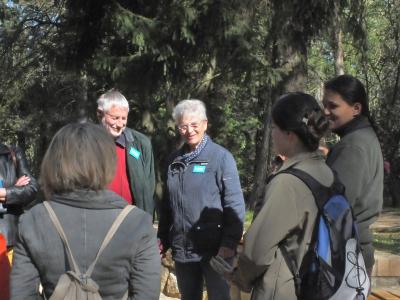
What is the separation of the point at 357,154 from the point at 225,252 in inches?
44.2

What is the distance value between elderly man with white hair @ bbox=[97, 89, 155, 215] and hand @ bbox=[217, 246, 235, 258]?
58cm

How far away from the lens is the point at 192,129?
386 centimetres

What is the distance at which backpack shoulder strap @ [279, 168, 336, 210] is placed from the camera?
240cm

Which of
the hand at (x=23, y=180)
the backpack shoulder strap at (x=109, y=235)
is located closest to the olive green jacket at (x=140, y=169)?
the hand at (x=23, y=180)

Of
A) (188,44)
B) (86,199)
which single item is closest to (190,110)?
(86,199)

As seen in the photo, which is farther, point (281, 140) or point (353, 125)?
point (353, 125)

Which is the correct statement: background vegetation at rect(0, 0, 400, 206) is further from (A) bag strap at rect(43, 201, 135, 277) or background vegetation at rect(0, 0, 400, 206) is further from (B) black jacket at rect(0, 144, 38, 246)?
(A) bag strap at rect(43, 201, 135, 277)

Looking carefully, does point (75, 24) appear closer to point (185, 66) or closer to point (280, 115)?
point (185, 66)

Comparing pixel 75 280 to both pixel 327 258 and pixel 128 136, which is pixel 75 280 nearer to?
pixel 327 258

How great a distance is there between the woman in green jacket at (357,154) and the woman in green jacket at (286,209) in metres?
Result: 0.41

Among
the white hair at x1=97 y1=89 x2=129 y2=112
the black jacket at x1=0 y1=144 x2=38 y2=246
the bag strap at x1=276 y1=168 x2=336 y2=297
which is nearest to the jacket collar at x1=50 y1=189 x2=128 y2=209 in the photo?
the bag strap at x1=276 y1=168 x2=336 y2=297

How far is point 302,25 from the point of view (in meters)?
8.27

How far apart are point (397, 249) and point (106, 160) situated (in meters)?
6.13

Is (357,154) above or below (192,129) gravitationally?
below
